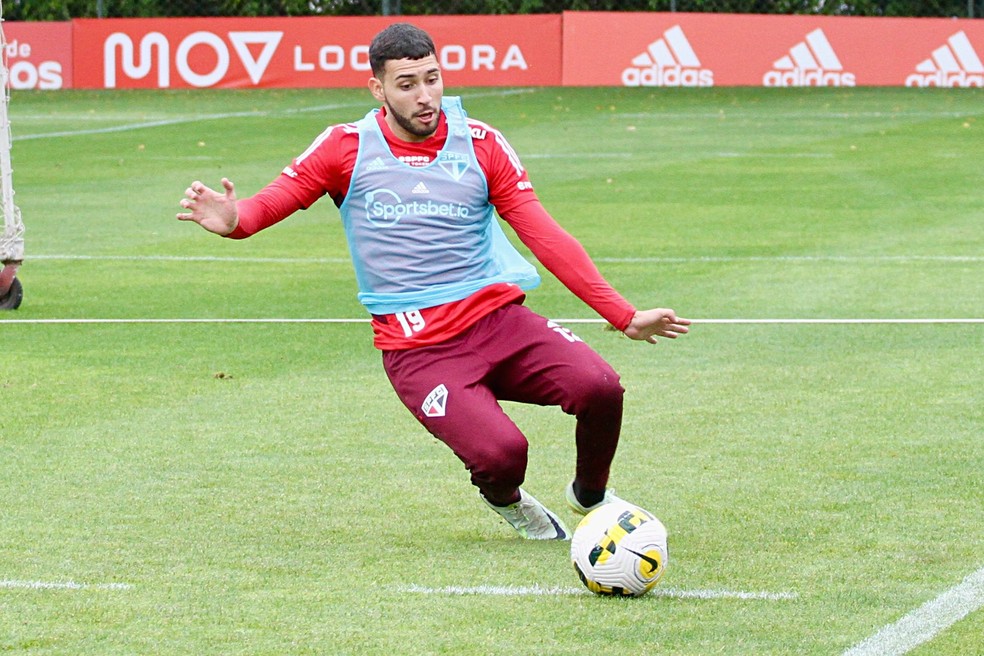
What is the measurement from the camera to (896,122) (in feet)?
95.7

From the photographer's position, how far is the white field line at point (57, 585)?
5789 millimetres

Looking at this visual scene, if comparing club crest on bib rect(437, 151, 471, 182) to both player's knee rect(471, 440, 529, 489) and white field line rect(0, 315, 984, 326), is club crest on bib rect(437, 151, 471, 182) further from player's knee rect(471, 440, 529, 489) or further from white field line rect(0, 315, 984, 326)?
white field line rect(0, 315, 984, 326)

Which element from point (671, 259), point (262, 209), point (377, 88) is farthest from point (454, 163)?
point (671, 259)

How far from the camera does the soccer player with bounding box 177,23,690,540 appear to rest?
6.35 meters

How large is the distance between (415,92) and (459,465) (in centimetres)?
187

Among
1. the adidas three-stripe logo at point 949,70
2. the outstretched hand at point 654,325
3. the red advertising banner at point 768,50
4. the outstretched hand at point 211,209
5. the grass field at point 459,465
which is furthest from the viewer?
the adidas three-stripe logo at point 949,70

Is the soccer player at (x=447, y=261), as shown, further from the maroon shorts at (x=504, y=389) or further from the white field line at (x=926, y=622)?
the white field line at (x=926, y=622)

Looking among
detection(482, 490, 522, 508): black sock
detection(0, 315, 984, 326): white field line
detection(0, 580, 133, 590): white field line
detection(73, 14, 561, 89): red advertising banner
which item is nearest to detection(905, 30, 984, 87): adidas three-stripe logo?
detection(73, 14, 561, 89): red advertising banner

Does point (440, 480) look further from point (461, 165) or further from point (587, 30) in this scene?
point (587, 30)

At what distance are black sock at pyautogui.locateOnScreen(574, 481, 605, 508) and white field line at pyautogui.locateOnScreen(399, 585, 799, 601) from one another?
2.47ft

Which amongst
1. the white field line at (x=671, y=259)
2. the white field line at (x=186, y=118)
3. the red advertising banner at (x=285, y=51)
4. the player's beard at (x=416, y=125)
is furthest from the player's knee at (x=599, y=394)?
the red advertising banner at (x=285, y=51)

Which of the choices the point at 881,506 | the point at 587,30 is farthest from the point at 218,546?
the point at 587,30

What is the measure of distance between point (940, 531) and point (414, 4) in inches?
1386

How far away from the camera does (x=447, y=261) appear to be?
6.53 metres
